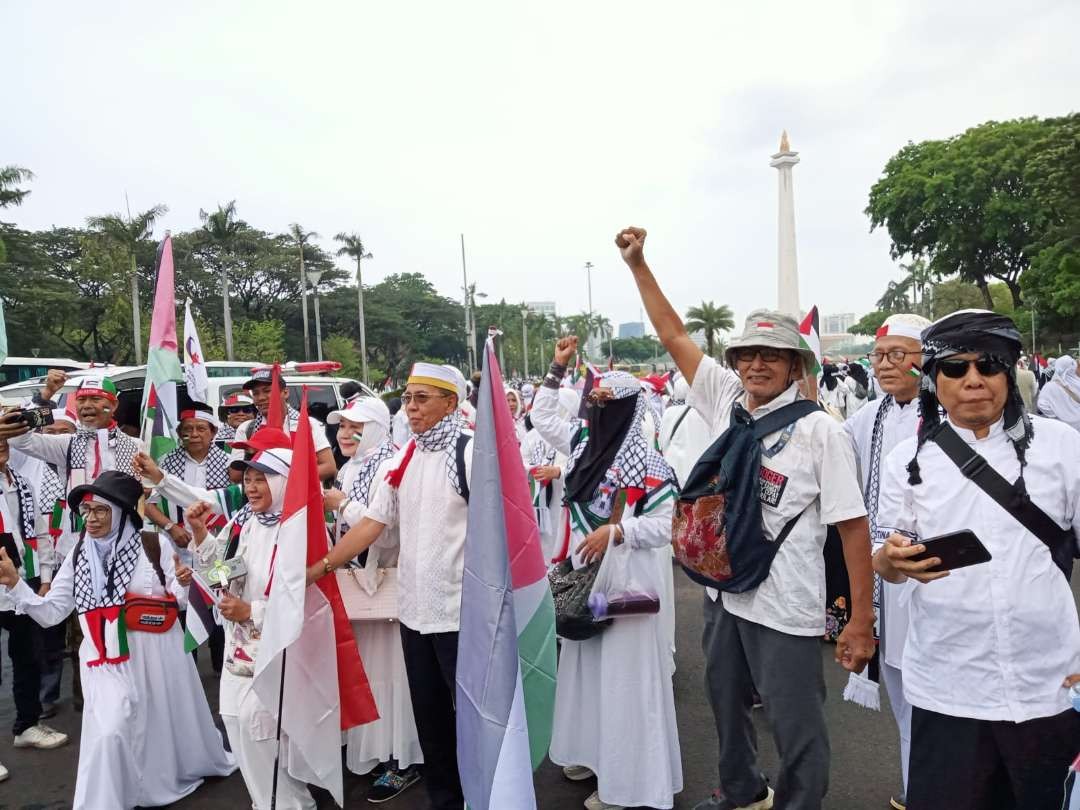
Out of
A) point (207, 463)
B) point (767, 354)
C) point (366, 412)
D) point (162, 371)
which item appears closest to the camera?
point (767, 354)

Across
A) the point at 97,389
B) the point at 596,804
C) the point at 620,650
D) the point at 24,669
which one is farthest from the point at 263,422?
the point at 596,804

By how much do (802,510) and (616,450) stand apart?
1.13 m

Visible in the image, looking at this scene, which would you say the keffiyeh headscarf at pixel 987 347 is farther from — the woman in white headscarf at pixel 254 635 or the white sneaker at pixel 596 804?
the woman in white headscarf at pixel 254 635

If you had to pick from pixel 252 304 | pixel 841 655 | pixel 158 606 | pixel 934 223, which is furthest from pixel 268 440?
pixel 252 304

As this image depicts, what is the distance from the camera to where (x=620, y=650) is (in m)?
3.46

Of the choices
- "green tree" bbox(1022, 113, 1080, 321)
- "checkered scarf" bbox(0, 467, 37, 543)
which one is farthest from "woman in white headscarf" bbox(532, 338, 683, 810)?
"green tree" bbox(1022, 113, 1080, 321)

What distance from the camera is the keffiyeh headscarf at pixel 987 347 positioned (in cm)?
210

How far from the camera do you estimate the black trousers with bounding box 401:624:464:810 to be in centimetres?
330

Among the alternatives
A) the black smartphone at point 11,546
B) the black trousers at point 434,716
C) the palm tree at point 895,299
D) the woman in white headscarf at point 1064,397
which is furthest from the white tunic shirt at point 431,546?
the palm tree at point 895,299

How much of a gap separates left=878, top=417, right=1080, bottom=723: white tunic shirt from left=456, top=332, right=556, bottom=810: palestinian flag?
3.72 ft

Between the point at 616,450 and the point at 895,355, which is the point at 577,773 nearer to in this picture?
the point at 616,450

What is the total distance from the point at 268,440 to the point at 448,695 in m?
1.46

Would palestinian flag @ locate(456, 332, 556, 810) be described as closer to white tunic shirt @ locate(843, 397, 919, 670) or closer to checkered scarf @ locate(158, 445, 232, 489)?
white tunic shirt @ locate(843, 397, 919, 670)

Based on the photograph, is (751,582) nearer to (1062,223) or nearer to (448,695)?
(448,695)
